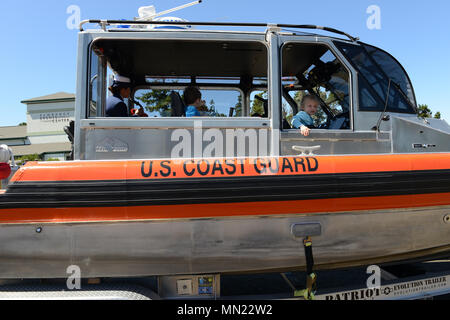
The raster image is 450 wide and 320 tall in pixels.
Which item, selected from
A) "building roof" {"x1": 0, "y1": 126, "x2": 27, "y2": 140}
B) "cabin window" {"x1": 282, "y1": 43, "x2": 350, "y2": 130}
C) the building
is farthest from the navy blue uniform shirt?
"building roof" {"x1": 0, "y1": 126, "x2": 27, "y2": 140}

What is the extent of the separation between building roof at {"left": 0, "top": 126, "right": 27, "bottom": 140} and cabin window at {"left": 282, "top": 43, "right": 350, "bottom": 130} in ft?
120

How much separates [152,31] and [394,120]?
6.90ft

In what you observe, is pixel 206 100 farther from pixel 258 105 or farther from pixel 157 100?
pixel 258 105

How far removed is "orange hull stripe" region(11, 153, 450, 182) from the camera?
1.93m

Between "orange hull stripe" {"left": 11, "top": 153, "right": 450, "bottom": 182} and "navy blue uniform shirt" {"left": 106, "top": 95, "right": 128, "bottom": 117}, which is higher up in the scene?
"navy blue uniform shirt" {"left": 106, "top": 95, "right": 128, "bottom": 117}

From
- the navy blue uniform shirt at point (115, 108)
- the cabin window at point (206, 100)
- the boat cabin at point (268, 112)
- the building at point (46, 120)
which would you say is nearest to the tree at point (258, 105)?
the cabin window at point (206, 100)

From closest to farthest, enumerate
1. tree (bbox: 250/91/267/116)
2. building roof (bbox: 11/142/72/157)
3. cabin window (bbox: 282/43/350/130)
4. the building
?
cabin window (bbox: 282/43/350/130) < tree (bbox: 250/91/267/116) < building roof (bbox: 11/142/72/157) < the building

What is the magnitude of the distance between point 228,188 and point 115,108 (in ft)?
3.96

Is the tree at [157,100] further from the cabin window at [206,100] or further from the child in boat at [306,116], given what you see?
the child in boat at [306,116]

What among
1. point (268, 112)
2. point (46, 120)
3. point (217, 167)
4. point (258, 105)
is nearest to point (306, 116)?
point (268, 112)

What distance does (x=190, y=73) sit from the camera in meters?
3.61

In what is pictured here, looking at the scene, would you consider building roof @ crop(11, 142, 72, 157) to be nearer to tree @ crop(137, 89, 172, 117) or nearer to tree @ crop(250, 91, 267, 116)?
tree @ crop(137, 89, 172, 117)

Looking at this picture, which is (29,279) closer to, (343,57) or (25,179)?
(25,179)

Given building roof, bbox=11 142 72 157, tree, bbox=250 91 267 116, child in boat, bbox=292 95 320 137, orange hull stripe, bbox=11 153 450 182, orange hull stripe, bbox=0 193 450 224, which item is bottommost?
building roof, bbox=11 142 72 157
